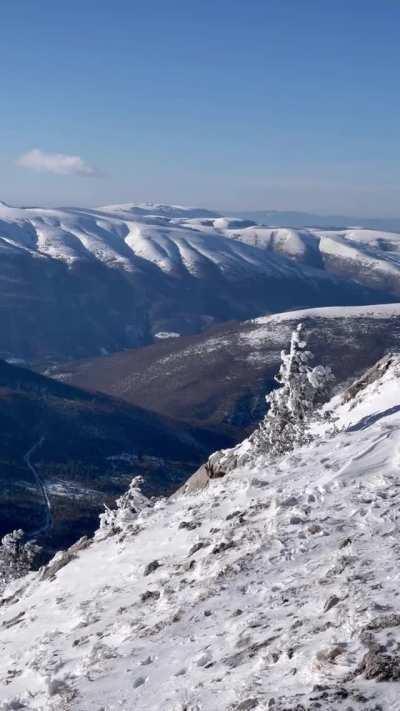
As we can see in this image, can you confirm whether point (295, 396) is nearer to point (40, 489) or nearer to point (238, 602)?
point (238, 602)

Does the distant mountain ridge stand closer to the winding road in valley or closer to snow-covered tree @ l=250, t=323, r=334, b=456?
the winding road in valley

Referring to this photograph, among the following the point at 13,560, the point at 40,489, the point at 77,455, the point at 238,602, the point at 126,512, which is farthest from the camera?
the point at 77,455

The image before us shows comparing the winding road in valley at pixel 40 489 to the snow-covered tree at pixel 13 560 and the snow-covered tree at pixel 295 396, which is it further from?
the snow-covered tree at pixel 295 396

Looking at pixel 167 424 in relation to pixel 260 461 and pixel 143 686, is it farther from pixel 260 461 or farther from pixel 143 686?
pixel 143 686

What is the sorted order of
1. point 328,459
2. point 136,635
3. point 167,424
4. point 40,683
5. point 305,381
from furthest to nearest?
point 167,424
point 305,381
point 328,459
point 136,635
point 40,683

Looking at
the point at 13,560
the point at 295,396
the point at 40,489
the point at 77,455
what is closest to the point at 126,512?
the point at 295,396

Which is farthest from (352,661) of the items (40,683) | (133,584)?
(133,584)
